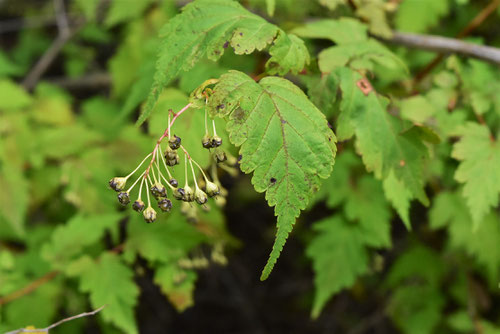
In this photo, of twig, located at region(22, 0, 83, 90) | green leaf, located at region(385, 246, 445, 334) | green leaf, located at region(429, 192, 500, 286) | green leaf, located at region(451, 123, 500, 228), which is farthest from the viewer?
twig, located at region(22, 0, 83, 90)

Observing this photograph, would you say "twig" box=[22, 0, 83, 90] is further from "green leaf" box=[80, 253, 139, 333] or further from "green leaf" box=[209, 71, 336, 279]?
"green leaf" box=[209, 71, 336, 279]

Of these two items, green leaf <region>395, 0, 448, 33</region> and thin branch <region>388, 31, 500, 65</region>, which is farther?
green leaf <region>395, 0, 448, 33</region>

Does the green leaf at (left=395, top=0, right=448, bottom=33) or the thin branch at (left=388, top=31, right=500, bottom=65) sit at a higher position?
the thin branch at (left=388, top=31, right=500, bottom=65)

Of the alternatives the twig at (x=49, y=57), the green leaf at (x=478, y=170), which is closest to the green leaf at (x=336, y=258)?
the green leaf at (x=478, y=170)

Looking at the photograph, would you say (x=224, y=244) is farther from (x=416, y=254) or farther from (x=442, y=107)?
(x=416, y=254)

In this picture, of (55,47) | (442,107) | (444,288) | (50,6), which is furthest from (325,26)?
(50,6)

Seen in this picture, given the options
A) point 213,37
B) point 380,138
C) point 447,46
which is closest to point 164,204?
point 213,37

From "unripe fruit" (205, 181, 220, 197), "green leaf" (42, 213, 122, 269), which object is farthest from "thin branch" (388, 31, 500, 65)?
"green leaf" (42, 213, 122, 269)
